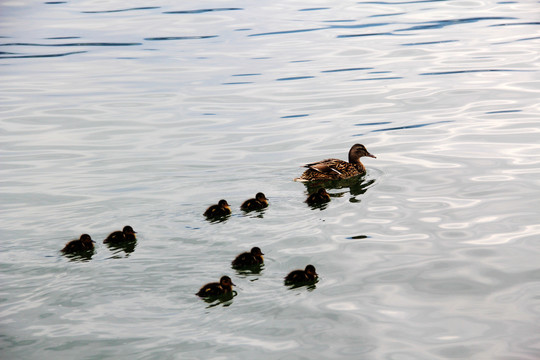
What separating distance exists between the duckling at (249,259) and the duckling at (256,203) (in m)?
1.82

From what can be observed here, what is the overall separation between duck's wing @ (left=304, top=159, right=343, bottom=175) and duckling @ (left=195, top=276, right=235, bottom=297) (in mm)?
4239

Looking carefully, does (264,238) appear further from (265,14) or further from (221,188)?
(265,14)

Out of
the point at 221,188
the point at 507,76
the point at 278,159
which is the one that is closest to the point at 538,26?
the point at 507,76

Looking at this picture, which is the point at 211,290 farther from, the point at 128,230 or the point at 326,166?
the point at 326,166

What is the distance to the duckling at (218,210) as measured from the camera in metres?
10.7

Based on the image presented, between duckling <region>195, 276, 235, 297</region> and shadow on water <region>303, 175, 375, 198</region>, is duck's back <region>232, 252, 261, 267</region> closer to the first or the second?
duckling <region>195, 276, 235, 297</region>

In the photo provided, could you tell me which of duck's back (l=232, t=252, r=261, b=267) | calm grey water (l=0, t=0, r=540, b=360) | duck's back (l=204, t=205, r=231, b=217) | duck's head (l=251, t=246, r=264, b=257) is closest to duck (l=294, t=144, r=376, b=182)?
calm grey water (l=0, t=0, r=540, b=360)

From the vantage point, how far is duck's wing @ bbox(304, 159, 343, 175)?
12516 mm

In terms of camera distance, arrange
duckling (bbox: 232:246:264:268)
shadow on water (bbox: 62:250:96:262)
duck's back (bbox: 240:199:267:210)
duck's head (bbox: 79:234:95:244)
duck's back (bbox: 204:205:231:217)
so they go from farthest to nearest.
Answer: duck's back (bbox: 240:199:267:210) → duck's back (bbox: 204:205:231:217) → duck's head (bbox: 79:234:95:244) → shadow on water (bbox: 62:250:96:262) → duckling (bbox: 232:246:264:268)

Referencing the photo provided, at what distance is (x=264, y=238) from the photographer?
10.1m

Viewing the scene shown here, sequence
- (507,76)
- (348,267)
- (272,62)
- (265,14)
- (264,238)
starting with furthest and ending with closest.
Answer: (265,14), (272,62), (507,76), (264,238), (348,267)

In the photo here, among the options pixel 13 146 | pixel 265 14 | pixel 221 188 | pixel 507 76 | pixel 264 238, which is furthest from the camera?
pixel 265 14

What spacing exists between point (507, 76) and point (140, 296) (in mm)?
13497

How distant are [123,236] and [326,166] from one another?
3694mm
